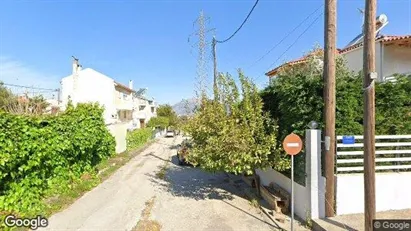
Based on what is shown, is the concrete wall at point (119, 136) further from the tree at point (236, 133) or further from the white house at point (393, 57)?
the white house at point (393, 57)

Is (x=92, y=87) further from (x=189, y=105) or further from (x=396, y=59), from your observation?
(x=396, y=59)

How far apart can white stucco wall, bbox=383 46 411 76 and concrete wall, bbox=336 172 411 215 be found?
8.56 metres

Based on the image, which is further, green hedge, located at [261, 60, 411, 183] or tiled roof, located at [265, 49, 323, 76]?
tiled roof, located at [265, 49, 323, 76]

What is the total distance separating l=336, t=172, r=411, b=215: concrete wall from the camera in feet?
22.2

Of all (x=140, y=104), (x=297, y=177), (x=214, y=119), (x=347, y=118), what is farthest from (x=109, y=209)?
(x=140, y=104)

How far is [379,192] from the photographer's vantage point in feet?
22.6

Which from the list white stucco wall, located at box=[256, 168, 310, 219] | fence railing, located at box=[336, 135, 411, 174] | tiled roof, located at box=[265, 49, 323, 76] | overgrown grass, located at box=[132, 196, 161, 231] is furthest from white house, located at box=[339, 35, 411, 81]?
overgrown grass, located at box=[132, 196, 161, 231]

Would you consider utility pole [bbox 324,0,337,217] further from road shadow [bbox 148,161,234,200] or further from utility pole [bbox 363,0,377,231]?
road shadow [bbox 148,161,234,200]

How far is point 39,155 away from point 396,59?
15.3 meters

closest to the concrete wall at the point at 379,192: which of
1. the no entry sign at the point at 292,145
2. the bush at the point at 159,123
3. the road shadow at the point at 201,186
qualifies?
the no entry sign at the point at 292,145

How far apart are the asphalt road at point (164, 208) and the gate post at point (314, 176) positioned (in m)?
1.16

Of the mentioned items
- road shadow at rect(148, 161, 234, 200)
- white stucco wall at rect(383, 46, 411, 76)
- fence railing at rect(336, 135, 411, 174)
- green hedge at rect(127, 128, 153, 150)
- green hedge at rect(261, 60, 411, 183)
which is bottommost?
road shadow at rect(148, 161, 234, 200)

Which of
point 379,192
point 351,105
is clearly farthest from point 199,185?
point 351,105

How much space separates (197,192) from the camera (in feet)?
34.8
